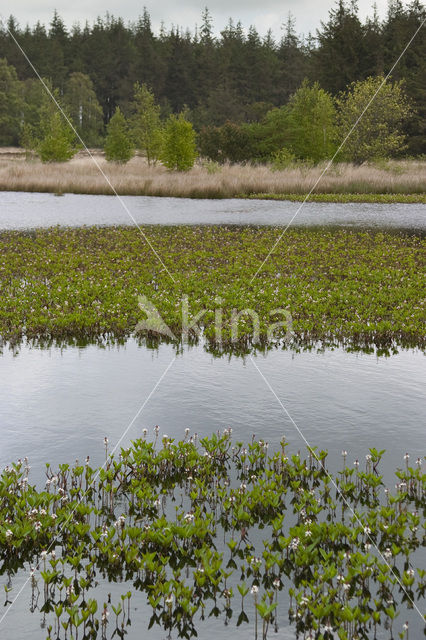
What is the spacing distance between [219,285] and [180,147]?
3901 centimetres

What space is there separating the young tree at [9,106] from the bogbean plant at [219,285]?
257 ft

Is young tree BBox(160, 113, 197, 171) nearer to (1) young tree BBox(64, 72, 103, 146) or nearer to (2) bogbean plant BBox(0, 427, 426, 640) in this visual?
(1) young tree BBox(64, 72, 103, 146)

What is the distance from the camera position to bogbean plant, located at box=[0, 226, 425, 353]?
13.5 m

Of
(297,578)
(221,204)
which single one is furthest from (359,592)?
(221,204)

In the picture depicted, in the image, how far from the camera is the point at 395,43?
88.1 metres

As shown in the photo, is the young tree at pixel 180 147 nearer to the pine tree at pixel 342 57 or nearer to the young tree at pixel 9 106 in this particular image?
the pine tree at pixel 342 57

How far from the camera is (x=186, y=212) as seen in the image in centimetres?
3703

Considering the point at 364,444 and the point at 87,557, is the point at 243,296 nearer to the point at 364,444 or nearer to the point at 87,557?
the point at 364,444

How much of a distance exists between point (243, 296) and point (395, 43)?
83.4 meters

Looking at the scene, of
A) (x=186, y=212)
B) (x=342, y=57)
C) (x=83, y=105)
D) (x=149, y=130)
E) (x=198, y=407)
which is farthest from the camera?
(x=83, y=105)

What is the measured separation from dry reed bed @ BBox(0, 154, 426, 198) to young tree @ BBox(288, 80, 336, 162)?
8.32 meters

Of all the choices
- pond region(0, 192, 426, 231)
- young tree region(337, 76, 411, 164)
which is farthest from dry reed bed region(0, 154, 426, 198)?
young tree region(337, 76, 411, 164)

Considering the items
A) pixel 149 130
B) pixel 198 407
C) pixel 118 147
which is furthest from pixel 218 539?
pixel 118 147

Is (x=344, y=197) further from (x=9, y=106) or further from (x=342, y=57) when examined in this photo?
(x=9, y=106)
